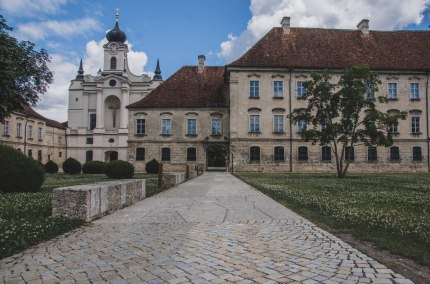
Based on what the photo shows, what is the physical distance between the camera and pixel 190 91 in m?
38.9

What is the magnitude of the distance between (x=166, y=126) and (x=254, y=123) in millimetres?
9553

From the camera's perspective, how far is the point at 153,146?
3750 centimetres

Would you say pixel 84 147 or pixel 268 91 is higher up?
pixel 268 91

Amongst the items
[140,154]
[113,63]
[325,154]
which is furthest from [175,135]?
[113,63]

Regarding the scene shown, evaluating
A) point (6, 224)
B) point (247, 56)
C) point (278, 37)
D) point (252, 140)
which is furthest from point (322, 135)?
point (6, 224)

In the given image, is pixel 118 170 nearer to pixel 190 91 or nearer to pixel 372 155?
pixel 190 91

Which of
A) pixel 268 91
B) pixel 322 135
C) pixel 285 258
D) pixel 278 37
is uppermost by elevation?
pixel 278 37

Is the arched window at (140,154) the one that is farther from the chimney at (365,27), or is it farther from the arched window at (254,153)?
the chimney at (365,27)

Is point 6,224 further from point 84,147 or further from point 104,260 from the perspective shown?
point 84,147

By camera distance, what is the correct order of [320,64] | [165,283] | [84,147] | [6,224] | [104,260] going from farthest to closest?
[84,147]
[320,64]
[6,224]
[104,260]
[165,283]

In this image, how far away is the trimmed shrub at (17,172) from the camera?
12.0 m

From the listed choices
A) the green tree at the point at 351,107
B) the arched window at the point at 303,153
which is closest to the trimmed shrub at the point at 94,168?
the green tree at the point at 351,107

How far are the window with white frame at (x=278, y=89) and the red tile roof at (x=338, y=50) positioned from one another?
5.82 ft

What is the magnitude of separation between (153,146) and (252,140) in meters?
10.8
